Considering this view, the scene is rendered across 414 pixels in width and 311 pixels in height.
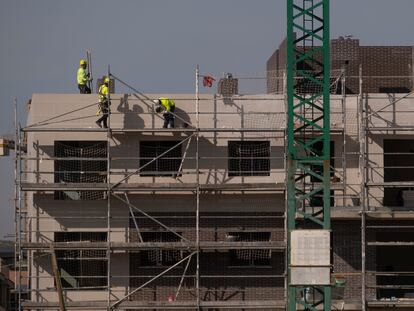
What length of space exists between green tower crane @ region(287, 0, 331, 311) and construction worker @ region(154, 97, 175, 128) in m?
3.80

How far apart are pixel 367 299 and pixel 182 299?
5.71 metres

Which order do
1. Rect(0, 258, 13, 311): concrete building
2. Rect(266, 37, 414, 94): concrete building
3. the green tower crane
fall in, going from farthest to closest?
Rect(0, 258, 13, 311): concrete building
Rect(266, 37, 414, 94): concrete building
the green tower crane

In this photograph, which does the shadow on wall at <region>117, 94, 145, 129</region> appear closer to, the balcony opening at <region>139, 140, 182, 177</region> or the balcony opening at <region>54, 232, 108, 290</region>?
the balcony opening at <region>139, 140, 182, 177</region>

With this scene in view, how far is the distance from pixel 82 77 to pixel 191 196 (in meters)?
5.44

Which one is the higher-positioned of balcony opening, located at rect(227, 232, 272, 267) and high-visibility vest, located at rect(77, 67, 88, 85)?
high-visibility vest, located at rect(77, 67, 88, 85)

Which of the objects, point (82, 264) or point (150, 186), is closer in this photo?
point (150, 186)

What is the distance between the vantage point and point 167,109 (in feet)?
112

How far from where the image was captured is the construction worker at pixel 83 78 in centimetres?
3584

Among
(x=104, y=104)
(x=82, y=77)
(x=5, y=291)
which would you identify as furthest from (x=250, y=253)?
(x=5, y=291)

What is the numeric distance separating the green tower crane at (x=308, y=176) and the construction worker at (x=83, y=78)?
680 centimetres

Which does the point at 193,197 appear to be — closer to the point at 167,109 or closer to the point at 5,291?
the point at 167,109

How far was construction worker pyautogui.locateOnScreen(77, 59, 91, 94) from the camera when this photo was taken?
35844 mm

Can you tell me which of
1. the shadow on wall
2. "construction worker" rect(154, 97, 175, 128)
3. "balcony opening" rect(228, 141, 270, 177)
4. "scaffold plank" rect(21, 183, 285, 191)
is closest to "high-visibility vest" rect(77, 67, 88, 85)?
the shadow on wall

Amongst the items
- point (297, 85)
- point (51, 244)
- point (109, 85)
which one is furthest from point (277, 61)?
point (51, 244)
